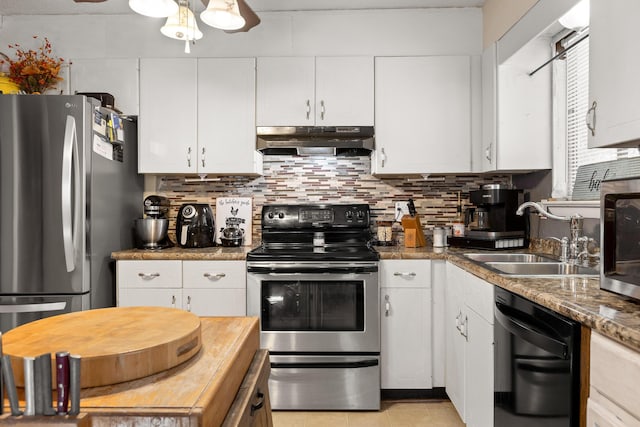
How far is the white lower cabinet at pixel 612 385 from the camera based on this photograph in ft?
3.34

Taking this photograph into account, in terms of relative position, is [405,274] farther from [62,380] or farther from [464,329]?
[62,380]

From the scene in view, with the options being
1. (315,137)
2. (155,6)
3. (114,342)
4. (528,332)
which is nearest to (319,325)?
(315,137)

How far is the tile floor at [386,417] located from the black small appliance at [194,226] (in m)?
1.20

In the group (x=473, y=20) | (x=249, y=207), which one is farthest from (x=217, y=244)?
(x=473, y=20)

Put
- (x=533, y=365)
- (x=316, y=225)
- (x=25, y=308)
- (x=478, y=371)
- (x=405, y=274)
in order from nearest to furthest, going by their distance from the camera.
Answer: (x=533, y=365)
(x=478, y=371)
(x=25, y=308)
(x=405, y=274)
(x=316, y=225)

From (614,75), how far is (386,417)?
6.84ft

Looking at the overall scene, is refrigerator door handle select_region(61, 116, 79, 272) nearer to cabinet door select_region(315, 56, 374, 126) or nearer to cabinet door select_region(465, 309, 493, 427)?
cabinet door select_region(315, 56, 374, 126)

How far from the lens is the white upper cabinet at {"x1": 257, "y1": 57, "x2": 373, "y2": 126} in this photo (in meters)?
3.11

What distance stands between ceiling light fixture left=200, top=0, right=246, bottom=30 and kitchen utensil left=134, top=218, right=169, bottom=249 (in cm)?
169

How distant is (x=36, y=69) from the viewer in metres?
3.01

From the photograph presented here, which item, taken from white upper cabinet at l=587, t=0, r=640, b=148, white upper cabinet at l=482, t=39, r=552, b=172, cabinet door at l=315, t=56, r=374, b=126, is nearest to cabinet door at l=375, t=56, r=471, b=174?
cabinet door at l=315, t=56, r=374, b=126

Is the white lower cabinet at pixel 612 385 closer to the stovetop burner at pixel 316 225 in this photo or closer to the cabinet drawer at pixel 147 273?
the stovetop burner at pixel 316 225

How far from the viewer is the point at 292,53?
3166mm

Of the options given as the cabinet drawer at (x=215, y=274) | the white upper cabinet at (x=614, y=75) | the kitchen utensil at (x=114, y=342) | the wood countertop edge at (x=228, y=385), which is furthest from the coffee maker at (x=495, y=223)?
the kitchen utensil at (x=114, y=342)
